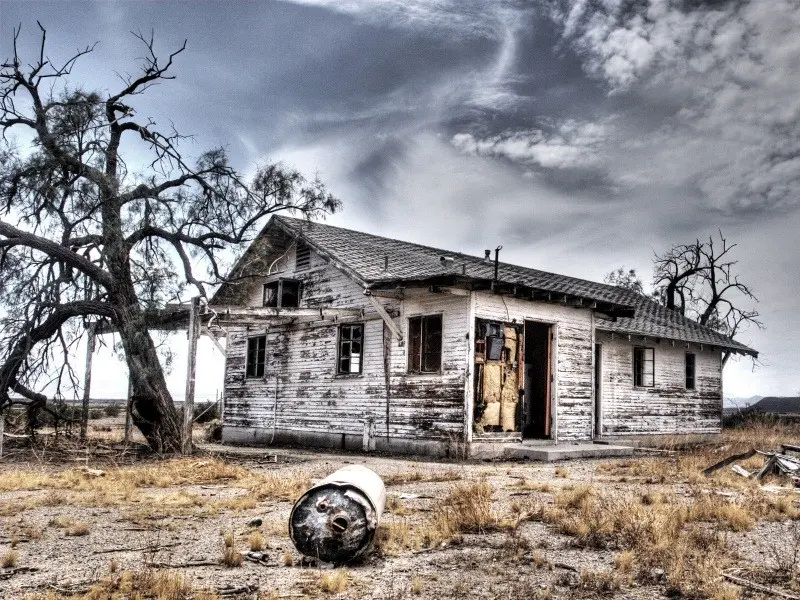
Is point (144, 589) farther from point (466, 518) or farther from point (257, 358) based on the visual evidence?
point (257, 358)

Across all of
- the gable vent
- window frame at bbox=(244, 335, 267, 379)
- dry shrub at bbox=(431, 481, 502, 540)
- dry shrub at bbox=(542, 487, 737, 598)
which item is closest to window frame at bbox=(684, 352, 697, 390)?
the gable vent

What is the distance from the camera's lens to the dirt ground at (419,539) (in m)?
5.38

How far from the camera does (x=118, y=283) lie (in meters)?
16.8

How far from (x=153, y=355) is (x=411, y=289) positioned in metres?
6.19

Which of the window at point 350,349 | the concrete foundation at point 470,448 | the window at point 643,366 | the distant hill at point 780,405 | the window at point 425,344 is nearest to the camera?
the concrete foundation at point 470,448

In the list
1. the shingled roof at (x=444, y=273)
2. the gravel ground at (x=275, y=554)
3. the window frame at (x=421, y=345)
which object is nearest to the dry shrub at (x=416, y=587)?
the gravel ground at (x=275, y=554)

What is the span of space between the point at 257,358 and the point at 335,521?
15863mm

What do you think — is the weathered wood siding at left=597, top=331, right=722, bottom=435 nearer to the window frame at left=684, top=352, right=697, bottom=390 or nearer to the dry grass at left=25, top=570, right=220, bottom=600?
the window frame at left=684, top=352, right=697, bottom=390

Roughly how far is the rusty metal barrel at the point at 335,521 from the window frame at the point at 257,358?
49.9 feet

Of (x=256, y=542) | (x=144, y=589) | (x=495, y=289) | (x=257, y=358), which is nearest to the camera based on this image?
(x=144, y=589)

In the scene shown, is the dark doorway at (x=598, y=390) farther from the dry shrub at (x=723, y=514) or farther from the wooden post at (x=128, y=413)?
the wooden post at (x=128, y=413)

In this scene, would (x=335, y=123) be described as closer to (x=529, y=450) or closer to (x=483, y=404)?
(x=483, y=404)

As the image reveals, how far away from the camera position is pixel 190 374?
51.3ft

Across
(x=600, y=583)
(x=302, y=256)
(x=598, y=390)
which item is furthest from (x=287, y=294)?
(x=600, y=583)
